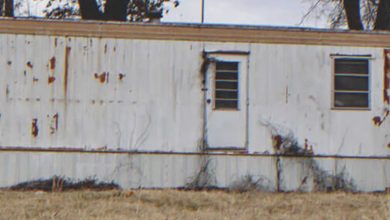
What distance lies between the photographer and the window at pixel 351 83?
540 inches

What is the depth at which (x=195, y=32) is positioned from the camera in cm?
1343

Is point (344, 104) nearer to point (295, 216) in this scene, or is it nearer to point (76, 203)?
point (295, 216)

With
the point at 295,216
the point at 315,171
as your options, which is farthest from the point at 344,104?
the point at 295,216

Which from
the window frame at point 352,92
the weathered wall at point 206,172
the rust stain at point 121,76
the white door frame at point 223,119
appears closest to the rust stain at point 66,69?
the rust stain at point 121,76

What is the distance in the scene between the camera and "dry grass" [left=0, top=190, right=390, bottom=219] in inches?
425

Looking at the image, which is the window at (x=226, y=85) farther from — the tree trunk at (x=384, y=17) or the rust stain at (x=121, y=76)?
the tree trunk at (x=384, y=17)

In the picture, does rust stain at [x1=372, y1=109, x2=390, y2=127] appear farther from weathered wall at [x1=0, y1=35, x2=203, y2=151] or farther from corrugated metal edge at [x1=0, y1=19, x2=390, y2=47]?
weathered wall at [x1=0, y1=35, x2=203, y2=151]

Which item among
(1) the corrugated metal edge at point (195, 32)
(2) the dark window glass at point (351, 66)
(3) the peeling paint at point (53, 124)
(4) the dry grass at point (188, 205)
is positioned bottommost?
(4) the dry grass at point (188, 205)

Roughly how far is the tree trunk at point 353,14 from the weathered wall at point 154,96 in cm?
1125

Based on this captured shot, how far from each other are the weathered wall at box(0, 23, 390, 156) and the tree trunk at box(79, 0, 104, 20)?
11.1m

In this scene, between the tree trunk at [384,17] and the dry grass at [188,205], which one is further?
the tree trunk at [384,17]

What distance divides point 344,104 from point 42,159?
4752mm

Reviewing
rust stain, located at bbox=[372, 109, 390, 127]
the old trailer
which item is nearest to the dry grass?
the old trailer

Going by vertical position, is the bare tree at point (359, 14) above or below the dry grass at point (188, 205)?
above
